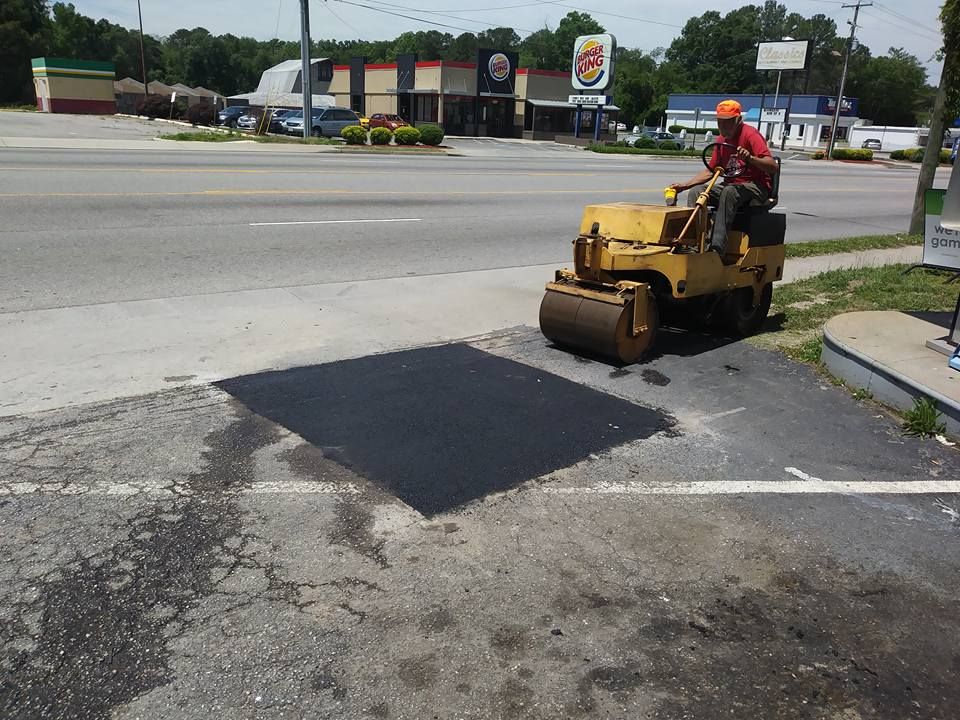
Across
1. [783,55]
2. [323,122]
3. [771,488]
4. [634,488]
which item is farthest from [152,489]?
[783,55]

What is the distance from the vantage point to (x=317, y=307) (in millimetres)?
7773

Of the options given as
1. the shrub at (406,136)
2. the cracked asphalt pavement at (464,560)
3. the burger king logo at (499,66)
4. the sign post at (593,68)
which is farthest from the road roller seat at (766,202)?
the burger king logo at (499,66)

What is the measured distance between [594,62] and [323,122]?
21.8 metres

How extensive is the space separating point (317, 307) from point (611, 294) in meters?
3.08

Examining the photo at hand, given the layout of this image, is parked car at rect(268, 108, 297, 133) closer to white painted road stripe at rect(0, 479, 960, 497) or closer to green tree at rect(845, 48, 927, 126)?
white painted road stripe at rect(0, 479, 960, 497)

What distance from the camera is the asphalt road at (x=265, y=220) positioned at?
344 inches

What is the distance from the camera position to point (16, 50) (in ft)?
227

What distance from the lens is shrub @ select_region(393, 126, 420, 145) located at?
35.8 meters

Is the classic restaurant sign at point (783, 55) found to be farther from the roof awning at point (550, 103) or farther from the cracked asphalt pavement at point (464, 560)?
the cracked asphalt pavement at point (464, 560)

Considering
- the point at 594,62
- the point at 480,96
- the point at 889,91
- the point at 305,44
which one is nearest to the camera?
the point at 305,44

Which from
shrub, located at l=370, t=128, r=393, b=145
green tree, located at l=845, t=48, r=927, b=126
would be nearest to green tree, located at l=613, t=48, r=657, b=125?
green tree, located at l=845, t=48, r=927, b=126

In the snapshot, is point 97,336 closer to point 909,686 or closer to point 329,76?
point 909,686

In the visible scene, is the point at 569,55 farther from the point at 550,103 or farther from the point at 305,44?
the point at 305,44

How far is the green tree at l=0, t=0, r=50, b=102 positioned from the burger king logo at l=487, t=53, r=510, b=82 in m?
43.4
